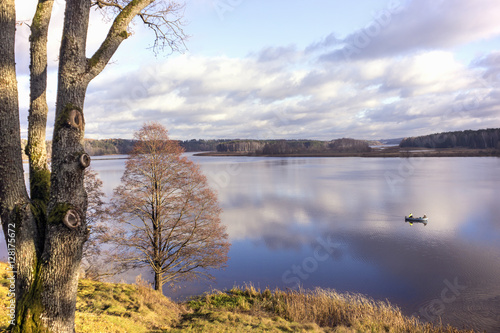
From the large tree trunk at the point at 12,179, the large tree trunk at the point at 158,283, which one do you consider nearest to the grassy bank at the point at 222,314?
the large tree trunk at the point at 158,283

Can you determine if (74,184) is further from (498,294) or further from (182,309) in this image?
(498,294)

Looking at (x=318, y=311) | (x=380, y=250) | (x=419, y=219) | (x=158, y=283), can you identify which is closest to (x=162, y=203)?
(x=158, y=283)

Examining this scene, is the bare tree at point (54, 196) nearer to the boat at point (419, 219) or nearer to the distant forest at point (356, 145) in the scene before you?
the boat at point (419, 219)

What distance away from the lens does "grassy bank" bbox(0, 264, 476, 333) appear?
767 centimetres

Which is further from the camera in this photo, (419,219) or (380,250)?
(419,219)

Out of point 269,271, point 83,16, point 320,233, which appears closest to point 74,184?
point 83,16

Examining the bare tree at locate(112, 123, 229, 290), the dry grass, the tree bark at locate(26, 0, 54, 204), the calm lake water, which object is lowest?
the calm lake water

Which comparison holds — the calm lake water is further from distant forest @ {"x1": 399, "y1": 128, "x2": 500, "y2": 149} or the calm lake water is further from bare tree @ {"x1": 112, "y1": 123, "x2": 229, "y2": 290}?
distant forest @ {"x1": 399, "y1": 128, "x2": 500, "y2": 149}

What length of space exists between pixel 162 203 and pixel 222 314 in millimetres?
6784

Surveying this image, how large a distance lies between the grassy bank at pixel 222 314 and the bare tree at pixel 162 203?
221cm

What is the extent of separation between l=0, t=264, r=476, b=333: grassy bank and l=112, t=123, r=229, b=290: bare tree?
2211 millimetres

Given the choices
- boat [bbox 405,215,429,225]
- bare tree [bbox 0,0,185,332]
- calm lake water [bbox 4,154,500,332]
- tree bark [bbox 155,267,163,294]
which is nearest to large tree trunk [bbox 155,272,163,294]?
tree bark [bbox 155,267,163,294]

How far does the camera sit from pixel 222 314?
9477 millimetres

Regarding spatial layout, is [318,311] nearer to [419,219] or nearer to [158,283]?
[158,283]
